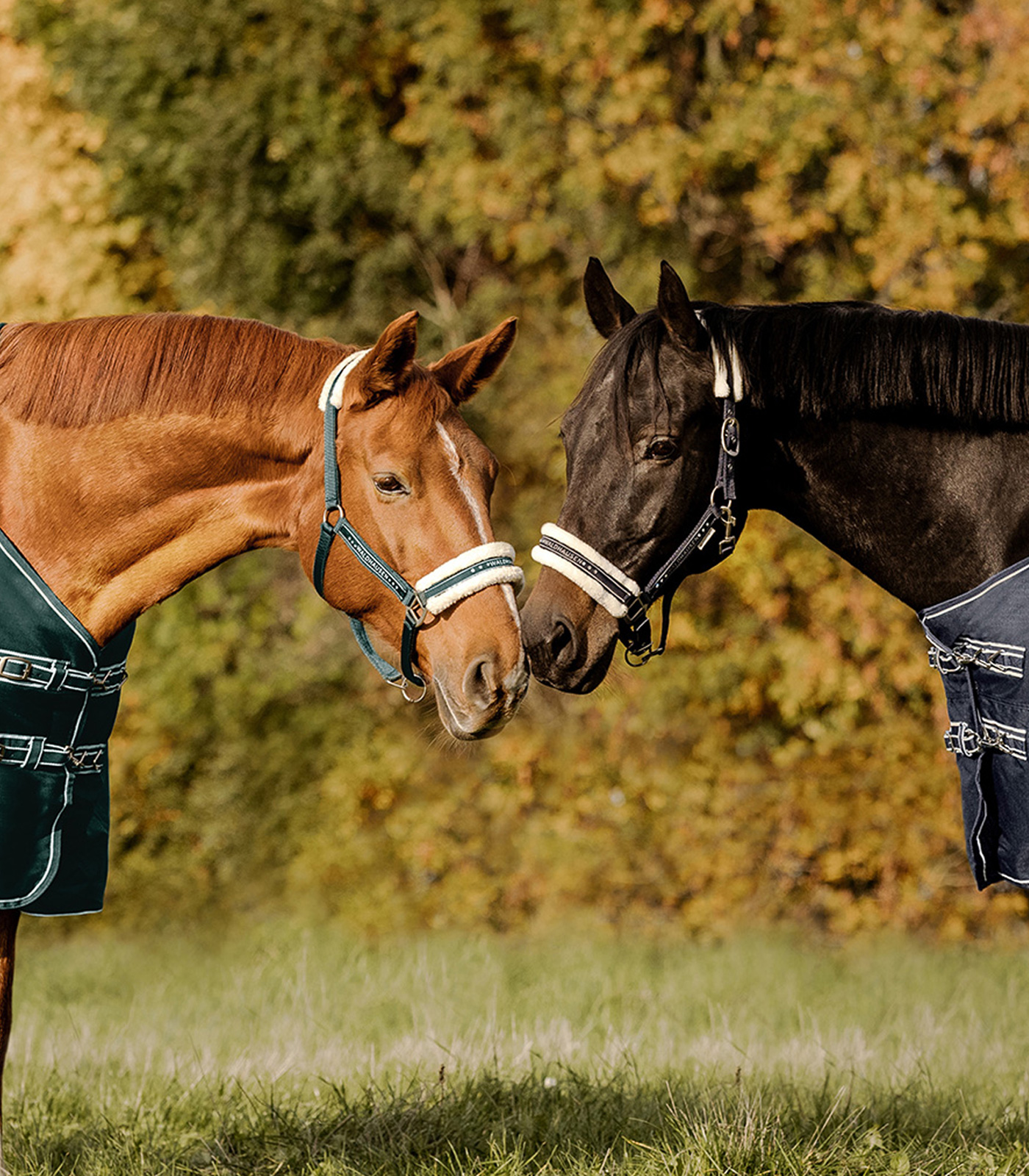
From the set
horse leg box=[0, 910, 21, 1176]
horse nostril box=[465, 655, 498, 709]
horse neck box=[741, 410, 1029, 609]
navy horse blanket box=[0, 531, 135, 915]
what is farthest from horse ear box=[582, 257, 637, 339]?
horse leg box=[0, 910, 21, 1176]

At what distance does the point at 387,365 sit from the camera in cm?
297

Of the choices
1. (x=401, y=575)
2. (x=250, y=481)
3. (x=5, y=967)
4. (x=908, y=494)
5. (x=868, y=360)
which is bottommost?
(x=5, y=967)

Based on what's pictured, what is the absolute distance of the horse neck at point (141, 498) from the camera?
2.94 m

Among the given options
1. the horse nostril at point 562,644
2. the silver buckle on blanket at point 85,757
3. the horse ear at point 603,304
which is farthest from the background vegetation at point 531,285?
the silver buckle on blanket at point 85,757

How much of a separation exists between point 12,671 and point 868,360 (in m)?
2.21

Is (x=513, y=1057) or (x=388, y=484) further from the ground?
(x=388, y=484)

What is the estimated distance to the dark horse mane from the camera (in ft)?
9.79

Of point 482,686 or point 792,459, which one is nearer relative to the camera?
point 482,686

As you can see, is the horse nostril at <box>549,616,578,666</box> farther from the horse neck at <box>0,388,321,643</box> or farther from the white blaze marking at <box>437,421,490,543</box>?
the horse neck at <box>0,388,321,643</box>

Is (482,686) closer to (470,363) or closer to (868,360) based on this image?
(470,363)

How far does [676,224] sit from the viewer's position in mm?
7684

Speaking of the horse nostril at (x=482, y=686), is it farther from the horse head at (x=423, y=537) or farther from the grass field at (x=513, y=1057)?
the grass field at (x=513, y=1057)

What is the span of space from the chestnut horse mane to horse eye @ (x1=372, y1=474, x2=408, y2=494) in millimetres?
288

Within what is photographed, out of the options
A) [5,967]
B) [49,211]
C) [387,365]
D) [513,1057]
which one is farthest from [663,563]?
[49,211]
